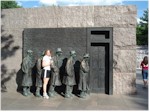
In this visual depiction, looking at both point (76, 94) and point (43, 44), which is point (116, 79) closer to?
point (76, 94)

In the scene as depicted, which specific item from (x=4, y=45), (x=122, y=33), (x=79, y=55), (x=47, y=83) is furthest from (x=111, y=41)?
(x=4, y=45)

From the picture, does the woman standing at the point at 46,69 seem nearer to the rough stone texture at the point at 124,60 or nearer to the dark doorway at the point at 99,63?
the dark doorway at the point at 99,63

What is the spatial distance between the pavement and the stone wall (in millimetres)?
747

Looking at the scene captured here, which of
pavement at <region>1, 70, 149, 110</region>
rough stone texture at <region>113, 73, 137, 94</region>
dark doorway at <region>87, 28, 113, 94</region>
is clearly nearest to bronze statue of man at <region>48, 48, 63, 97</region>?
pavement at <region>1, 70, 149, 110</region>

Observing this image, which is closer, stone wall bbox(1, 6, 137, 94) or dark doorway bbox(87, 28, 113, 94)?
stone wall bbox(1, 6, 137, 94)

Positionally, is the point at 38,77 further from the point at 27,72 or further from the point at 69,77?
the point at 69,77

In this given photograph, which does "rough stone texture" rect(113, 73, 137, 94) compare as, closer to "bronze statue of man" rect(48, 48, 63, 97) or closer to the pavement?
the pavement

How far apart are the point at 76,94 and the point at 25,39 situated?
112 inches

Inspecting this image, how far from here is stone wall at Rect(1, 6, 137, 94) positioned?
9555 millimetres

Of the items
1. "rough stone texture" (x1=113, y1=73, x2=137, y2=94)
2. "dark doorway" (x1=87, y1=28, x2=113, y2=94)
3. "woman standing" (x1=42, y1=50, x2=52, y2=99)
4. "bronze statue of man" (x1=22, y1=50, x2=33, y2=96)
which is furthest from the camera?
"dark doorway" (x1=87, y1=28, x2=113, y2=94)

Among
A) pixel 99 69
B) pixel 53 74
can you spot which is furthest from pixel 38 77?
pixel 99 69

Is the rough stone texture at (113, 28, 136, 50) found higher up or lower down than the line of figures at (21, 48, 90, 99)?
higher up

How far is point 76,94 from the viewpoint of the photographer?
943 centimetres

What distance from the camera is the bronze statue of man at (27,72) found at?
29.9 feet
